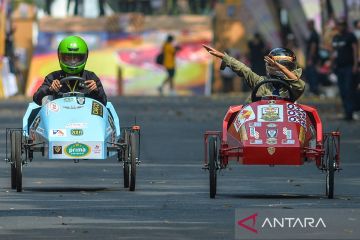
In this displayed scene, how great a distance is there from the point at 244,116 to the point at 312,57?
3158 centimetres

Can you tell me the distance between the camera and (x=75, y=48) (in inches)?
765

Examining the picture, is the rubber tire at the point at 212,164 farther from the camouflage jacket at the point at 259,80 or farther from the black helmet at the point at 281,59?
the black helmet at the point at 281,59

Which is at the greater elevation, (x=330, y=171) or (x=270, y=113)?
(x=270, y=113)

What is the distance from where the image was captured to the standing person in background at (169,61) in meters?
57.8

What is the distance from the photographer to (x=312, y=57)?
49.3 metres

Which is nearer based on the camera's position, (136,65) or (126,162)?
(126,162)

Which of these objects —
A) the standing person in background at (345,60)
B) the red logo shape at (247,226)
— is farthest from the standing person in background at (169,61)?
the red logo shape at (247,226)

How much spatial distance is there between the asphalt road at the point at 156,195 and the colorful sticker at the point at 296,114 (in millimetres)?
765

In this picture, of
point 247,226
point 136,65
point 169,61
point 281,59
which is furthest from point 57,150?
point 136,65

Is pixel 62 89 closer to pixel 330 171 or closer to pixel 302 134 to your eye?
pixel 302 134

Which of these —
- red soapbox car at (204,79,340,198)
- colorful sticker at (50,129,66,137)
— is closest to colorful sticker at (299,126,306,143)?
red soapbox car at (204,79,340,198)

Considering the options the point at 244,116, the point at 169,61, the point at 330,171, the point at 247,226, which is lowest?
the point at 247,226

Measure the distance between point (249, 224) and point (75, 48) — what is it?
18.5 ft

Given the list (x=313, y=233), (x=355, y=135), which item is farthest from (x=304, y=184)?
(x=355, y=135)
